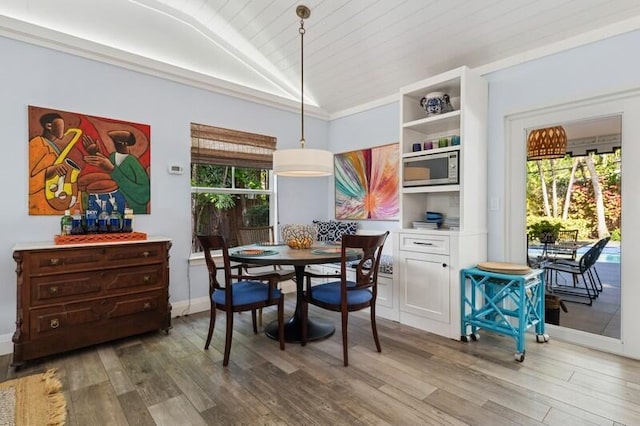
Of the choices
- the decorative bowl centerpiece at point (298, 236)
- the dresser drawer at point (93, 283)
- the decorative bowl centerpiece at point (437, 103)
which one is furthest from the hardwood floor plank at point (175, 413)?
the decorative bowl centerpiece at point (437, 103)

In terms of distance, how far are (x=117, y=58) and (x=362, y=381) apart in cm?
346

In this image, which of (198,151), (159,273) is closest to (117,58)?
(198,151)

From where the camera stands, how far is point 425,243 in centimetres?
314

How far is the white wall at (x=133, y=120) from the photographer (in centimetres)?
270

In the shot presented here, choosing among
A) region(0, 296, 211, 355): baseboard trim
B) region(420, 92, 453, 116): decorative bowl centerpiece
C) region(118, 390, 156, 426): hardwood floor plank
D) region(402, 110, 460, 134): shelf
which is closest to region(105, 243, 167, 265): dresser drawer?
region(0, 296, 211, 355): baseboard trim

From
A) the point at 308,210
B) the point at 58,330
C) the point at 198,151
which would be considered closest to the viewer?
the point at 58,330

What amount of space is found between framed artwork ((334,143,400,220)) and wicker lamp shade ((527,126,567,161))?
4.75 ft

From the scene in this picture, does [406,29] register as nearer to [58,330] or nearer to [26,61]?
[26,61]

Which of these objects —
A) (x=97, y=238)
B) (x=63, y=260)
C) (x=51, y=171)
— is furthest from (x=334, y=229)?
(x=51, y=171)

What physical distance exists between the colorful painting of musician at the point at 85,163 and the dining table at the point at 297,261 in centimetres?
126

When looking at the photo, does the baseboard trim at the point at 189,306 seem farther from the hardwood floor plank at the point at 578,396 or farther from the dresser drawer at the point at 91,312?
the hardwood floor plank at the point at 578,396

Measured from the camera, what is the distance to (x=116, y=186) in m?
3.18

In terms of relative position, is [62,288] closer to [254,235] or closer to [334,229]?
[254,235]

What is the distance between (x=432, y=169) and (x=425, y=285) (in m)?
1.10
